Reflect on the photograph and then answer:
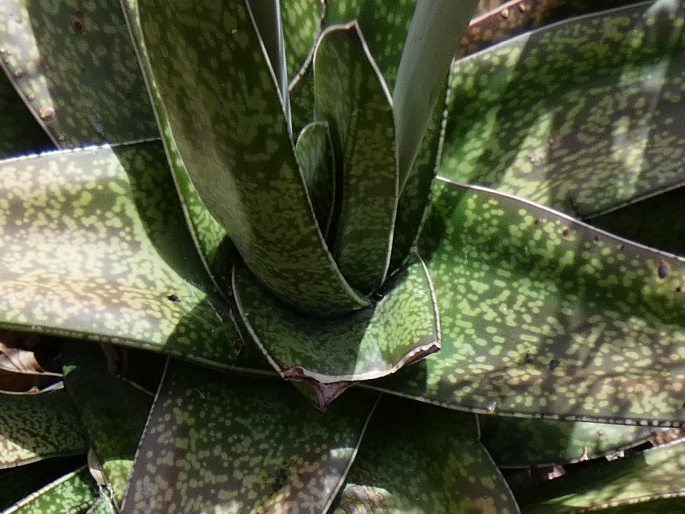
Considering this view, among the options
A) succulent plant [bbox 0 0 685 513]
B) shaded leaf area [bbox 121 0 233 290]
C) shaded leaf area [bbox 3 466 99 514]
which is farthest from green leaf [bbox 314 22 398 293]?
shaded leaf area [bbox 3 466 99 514]

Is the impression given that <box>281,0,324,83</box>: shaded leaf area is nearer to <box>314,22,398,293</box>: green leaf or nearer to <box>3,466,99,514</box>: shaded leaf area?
<box>314,22,398,293</box>: green leaf

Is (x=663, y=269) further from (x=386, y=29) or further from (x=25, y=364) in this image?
(x=25, y=364)

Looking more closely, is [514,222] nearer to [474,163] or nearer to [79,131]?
[474,163]

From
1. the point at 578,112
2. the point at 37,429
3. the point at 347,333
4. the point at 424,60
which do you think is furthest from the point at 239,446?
the point at 578,112

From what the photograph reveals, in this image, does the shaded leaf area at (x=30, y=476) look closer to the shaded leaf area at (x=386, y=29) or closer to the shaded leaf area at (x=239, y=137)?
the shaded leaf area at (x=239, y=137)

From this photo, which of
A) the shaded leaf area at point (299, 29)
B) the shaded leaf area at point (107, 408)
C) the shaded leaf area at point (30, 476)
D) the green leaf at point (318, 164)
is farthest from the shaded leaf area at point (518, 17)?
the shaded leaf area at point (30, 476)
